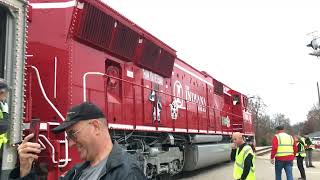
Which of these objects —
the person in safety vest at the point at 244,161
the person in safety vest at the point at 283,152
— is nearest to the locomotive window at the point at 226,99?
the person in safety vest at the point at 283,152

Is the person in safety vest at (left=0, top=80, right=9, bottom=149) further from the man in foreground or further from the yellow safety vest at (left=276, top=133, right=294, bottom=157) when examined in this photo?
the yellow safety vest at (left=276, top=133, right=294, bottom=157)

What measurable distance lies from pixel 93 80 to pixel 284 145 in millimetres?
5216

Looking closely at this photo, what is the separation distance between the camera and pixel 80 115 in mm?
2607

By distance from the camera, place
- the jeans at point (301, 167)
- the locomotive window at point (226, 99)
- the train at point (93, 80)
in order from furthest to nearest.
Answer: the locomotive window at point (226, 99) → the jeans at point (301, 167) → the train at point (93, 80)

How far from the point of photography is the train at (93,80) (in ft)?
17.6

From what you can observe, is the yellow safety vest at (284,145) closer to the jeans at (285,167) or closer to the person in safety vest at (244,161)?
the jeans at (285,167)

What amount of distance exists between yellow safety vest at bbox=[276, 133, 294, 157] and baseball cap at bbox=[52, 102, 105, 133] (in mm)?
8792

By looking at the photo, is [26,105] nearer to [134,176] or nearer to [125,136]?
[125,136]

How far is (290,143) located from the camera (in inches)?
423

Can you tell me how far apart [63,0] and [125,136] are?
3.13 metres

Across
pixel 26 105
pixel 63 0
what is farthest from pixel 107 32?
pixel 26 105

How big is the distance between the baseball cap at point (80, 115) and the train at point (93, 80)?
8.19 ft

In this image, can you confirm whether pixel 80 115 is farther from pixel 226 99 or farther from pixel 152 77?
pixel 226 99

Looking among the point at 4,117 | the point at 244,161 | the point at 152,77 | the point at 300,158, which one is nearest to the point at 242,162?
the point at 244,161
